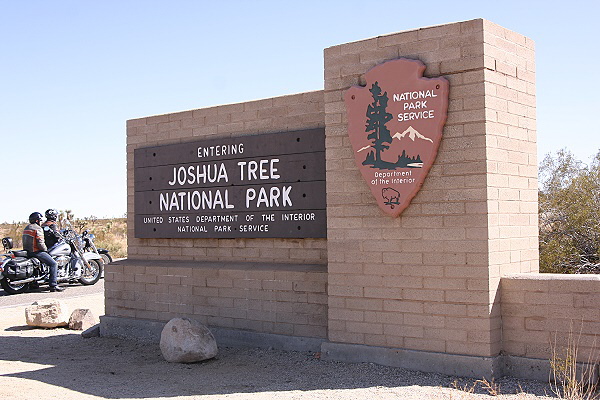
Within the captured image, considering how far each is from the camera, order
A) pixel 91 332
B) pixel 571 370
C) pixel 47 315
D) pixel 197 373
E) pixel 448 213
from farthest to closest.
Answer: pixel 47 315 < pixel 91 332 < pixel 197 373 < pixel 448 213 < pixel 571 370

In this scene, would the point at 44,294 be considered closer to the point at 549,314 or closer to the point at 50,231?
the point at 50,231

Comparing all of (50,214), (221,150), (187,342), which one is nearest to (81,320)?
(187,342)

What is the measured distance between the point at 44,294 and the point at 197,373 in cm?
1053

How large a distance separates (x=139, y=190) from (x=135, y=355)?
2837 mm

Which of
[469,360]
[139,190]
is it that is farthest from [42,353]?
[469,360]

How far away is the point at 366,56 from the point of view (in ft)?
26.3

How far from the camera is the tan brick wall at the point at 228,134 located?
9195 millimetres

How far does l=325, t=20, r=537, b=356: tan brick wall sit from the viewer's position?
7184mm

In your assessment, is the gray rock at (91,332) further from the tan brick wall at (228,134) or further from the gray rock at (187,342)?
the gray rock at (187,342)

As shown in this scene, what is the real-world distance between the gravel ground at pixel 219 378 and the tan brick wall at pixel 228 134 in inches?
53.6

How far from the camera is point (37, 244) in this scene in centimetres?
1723

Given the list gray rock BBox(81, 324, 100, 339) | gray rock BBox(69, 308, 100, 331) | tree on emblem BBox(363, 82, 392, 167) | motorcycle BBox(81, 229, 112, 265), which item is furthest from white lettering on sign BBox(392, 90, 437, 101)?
motorcycle BBox(81, 229, 112, 265)

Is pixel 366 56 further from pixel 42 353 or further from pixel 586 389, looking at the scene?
pixel 42 353

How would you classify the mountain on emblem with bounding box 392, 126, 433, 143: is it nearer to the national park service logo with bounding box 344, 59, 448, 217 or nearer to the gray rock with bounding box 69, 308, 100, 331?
the national park service logo with bounding box 344, 59, 448, 217
